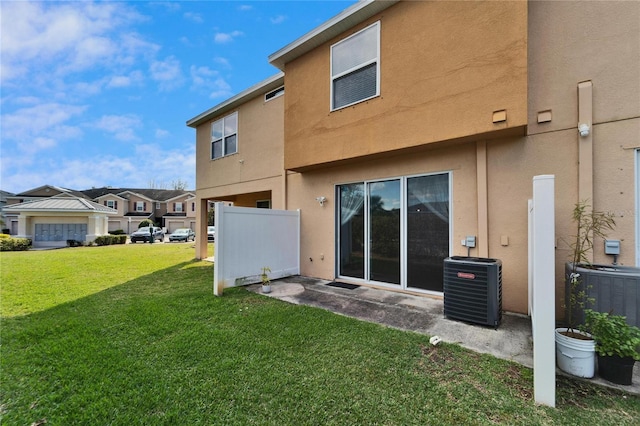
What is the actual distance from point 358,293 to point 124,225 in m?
40.4

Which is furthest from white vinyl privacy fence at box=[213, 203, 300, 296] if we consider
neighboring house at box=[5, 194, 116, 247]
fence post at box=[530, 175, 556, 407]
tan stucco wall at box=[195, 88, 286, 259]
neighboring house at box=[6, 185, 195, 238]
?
neighboring house at box=[6, 185, 195, 238]

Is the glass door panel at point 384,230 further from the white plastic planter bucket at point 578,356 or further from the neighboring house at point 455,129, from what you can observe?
the white plastic planter bucket at point 578,356

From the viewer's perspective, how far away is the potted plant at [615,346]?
250 cm

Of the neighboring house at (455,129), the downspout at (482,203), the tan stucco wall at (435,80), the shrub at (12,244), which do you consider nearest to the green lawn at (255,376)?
the downspout at (482,203)

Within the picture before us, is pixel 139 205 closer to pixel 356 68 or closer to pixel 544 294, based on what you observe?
pixel 356 68

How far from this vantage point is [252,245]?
22.5 feet

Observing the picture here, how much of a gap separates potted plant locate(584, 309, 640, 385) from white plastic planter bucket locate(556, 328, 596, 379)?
71mm

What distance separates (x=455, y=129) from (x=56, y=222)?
30181mm

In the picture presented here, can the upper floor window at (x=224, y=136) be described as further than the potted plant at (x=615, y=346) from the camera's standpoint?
Yes

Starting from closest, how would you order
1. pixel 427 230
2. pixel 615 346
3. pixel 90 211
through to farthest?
pixel 615 346 → pixel 427 230 → pixel 90 211

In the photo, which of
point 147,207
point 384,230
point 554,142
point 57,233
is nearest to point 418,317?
point 384,230

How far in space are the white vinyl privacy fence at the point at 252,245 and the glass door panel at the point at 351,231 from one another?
163cm

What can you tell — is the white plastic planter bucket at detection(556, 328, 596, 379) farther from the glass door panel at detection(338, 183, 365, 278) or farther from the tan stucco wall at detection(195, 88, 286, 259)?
the tan stucco wall at detection(195, 88, 286, 259)

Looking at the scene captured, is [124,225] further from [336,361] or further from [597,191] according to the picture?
[597,191]
